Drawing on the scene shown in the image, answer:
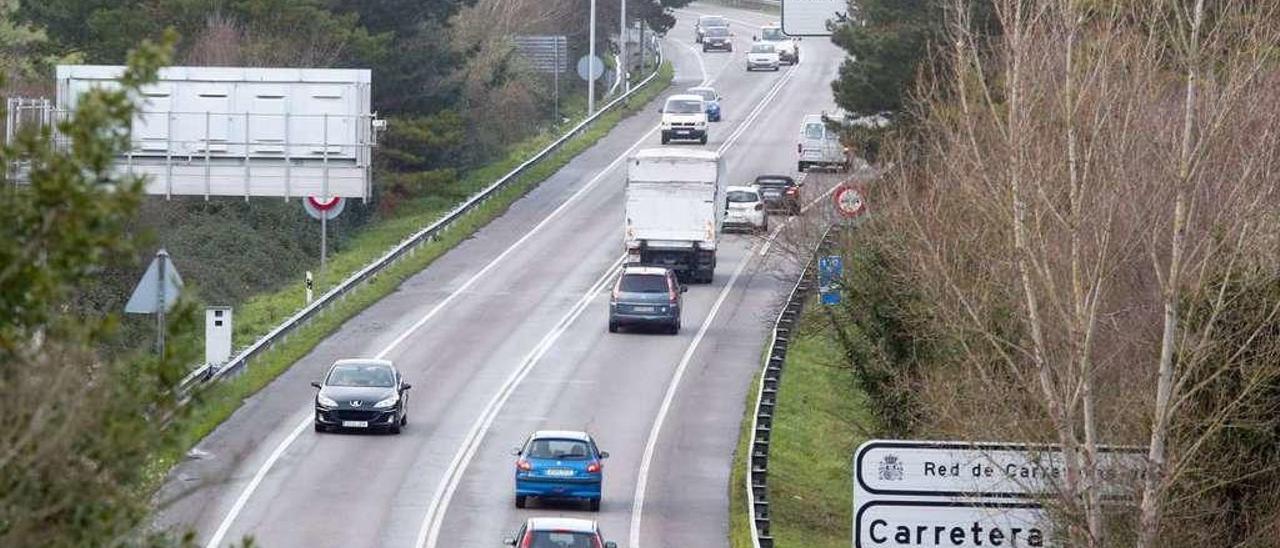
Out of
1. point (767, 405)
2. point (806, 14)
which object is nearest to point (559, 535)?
point (806, 14)

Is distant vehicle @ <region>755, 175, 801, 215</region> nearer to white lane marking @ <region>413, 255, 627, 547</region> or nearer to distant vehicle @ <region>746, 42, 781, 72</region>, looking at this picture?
white lane marking @ <region>413, 255, 627, 547</region>

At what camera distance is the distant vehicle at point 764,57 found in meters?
103

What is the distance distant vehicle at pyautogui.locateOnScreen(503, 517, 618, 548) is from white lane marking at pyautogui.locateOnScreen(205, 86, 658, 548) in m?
5.07

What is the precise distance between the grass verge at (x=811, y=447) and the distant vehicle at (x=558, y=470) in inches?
87.2

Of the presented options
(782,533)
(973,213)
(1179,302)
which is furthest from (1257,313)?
(782,533)

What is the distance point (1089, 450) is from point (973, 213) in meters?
11.5

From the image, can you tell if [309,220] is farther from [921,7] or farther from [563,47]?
[563,47]

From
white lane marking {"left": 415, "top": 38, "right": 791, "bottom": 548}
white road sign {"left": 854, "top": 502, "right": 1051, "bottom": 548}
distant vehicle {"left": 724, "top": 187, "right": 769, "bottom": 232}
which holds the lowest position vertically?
white lane marking {"left": 415, "top": 38, "right": 791, "bottom": 548}

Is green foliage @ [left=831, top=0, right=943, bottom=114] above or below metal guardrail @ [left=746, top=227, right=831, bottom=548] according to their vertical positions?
above

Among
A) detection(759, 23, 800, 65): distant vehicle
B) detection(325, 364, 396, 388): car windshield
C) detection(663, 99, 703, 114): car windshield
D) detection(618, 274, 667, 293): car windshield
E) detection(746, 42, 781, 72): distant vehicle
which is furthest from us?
detection(759, 23, 800, 65): distant vehicle

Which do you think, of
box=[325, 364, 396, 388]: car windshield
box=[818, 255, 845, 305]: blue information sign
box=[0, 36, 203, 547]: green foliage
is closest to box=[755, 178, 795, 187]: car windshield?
box=[818, 255, 845, 305]: blue information sign

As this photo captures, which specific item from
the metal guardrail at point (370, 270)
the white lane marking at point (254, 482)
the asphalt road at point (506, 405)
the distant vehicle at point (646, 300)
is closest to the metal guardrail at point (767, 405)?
the asphalt road at point (506, 405)

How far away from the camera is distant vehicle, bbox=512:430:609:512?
1191 inches

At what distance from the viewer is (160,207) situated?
5631 centimetres
